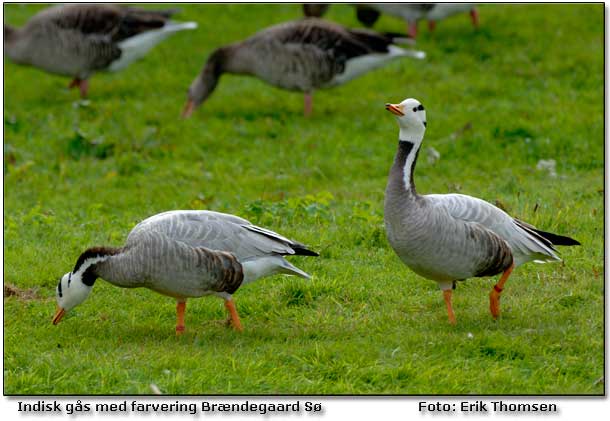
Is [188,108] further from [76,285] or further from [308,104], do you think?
[76,285]

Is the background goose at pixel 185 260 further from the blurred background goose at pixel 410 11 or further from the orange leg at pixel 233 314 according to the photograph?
the blurred background goose at pixel 410 11

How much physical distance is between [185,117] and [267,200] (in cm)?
404

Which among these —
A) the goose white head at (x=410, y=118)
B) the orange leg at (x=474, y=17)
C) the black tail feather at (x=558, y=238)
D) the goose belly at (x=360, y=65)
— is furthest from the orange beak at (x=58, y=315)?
the orange leg at (x=474, y=17)

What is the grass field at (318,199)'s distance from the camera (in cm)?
681

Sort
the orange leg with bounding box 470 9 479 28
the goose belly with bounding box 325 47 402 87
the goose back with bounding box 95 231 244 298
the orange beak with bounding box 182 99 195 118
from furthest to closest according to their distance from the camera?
the orange leg with bounding box 470 9 479 28 → the orange beak with bounding box 182 99 195 118 → the goose belly with bounding box 325 47 402 87 → the goose back with bounding box 95 231 244 298

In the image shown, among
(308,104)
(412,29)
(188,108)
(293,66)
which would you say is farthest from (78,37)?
(412,29)

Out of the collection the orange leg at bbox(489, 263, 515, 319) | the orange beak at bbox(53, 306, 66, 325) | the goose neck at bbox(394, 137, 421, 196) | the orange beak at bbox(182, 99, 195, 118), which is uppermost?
the goose neck at bbox(394, 137, 421, 196)

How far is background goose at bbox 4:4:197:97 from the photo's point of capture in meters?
15.5

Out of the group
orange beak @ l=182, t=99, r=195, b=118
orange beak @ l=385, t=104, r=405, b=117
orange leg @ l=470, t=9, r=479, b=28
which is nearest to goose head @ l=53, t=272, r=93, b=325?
orange beak @ l=385, t=104, r=405, b=117

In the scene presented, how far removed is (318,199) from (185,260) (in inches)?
138

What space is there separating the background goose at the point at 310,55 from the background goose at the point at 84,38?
4.56ft

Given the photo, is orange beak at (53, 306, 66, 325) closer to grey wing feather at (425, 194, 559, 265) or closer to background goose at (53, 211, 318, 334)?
background goose at (53, 211, 318, 334)

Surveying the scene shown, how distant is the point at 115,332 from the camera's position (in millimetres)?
7699

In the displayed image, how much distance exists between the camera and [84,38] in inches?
606
